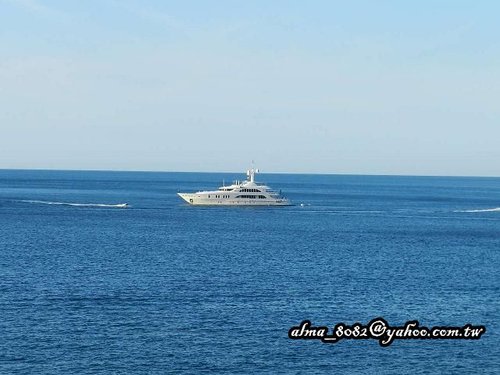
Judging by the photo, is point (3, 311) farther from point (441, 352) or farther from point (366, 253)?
point (366, 253)

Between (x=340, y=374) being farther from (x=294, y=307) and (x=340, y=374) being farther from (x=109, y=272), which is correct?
(x=109, y=272)

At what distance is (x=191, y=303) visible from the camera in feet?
274

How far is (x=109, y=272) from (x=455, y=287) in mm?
43558

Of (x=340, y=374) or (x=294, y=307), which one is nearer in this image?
(x=340, y=374)

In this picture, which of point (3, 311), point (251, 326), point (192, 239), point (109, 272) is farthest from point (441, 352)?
point (192, 239)

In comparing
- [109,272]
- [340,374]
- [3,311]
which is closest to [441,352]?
[340,374]

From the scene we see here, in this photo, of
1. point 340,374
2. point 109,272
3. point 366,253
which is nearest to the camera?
point 340,374

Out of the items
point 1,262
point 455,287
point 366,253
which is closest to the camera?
point 455,287

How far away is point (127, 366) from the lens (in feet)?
205

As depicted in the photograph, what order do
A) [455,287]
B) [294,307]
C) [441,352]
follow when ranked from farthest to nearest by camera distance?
1. [455,287]
2. [294,307]
3. [441,352]

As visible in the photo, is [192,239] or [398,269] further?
[192,239]

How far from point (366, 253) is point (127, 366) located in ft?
238

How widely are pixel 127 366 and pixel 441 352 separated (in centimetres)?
2639

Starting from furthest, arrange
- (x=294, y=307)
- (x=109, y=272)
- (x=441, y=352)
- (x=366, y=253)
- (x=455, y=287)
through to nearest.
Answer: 1. (x=366, y=253)
2. (x=109, y=272)
3. (x=455, y=287)
4. (x=294, y=307)
5. (x=441, y=352)
